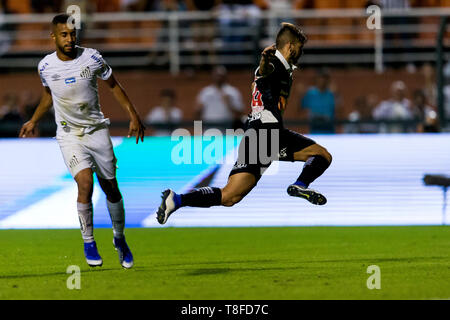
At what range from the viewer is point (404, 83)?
18297 millimetres

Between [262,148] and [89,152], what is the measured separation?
1463mm

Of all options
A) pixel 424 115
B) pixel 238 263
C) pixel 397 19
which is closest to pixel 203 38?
pixel 397 19

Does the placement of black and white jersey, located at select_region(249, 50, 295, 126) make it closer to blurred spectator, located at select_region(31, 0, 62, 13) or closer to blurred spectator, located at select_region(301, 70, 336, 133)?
blurred spectator, located at select_region(301, 70, 336, 133)

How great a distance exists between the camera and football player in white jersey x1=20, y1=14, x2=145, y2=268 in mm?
8383

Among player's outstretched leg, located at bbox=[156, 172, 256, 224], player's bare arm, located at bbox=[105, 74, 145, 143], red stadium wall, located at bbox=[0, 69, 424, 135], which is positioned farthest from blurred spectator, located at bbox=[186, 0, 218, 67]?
player's bare arm, located at bbox=[105, 74, 145, 143]

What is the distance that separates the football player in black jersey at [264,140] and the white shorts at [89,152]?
0.58 metres

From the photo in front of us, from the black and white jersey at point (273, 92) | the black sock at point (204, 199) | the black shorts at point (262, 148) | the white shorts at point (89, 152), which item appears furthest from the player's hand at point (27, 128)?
the black and white jersey at point (273, 92)

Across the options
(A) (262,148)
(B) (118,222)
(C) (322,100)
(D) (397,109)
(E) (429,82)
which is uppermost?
(A) (262,148)

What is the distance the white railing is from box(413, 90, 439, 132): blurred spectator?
7.03ft

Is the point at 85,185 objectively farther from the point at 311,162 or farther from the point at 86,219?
the point at 311,162

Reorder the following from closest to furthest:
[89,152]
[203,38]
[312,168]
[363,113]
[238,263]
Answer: [89,152] < [312,168] < [238,263] < [363,113] < [203,38]

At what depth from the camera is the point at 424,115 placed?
51.6 ft

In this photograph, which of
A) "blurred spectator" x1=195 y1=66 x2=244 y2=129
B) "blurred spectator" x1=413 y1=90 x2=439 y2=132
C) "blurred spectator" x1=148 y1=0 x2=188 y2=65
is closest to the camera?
"blurred spectator" x1=413 y1=90 x2=439 y2=132
